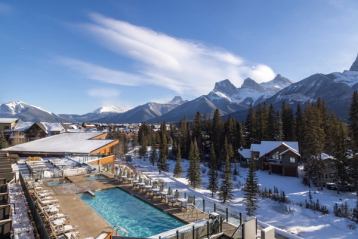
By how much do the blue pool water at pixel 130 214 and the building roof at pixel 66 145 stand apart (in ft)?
62.3

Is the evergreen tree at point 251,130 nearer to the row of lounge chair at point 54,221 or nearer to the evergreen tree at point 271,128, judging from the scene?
the evergreen tree at point 271,128

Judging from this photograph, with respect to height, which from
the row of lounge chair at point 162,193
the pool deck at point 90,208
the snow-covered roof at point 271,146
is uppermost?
the snow-covered roof at point 271,146

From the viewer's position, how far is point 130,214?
1827cm

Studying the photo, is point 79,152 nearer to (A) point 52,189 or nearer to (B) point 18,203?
(A) point 52,189

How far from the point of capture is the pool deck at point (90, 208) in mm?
14859


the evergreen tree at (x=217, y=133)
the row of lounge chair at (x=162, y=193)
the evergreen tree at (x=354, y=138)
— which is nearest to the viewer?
the row of lounge chair at (x=162, y=193)

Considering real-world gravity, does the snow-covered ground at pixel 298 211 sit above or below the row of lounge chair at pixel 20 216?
below

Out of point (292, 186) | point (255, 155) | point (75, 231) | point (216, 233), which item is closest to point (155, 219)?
point (75, 231)

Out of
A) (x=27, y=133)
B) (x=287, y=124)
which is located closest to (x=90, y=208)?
(x=287, y=124)

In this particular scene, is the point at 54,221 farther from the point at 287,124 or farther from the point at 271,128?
the point at 287,124

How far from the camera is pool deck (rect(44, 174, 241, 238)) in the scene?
14.9 metres

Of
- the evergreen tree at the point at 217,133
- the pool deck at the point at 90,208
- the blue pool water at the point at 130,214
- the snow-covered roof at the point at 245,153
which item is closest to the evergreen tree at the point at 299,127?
the snow-covered roof at the point at 245,153

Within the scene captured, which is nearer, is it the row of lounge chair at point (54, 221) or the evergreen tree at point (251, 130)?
the row of lounge chair at point (54, 221)

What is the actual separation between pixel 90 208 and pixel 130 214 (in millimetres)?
2694
